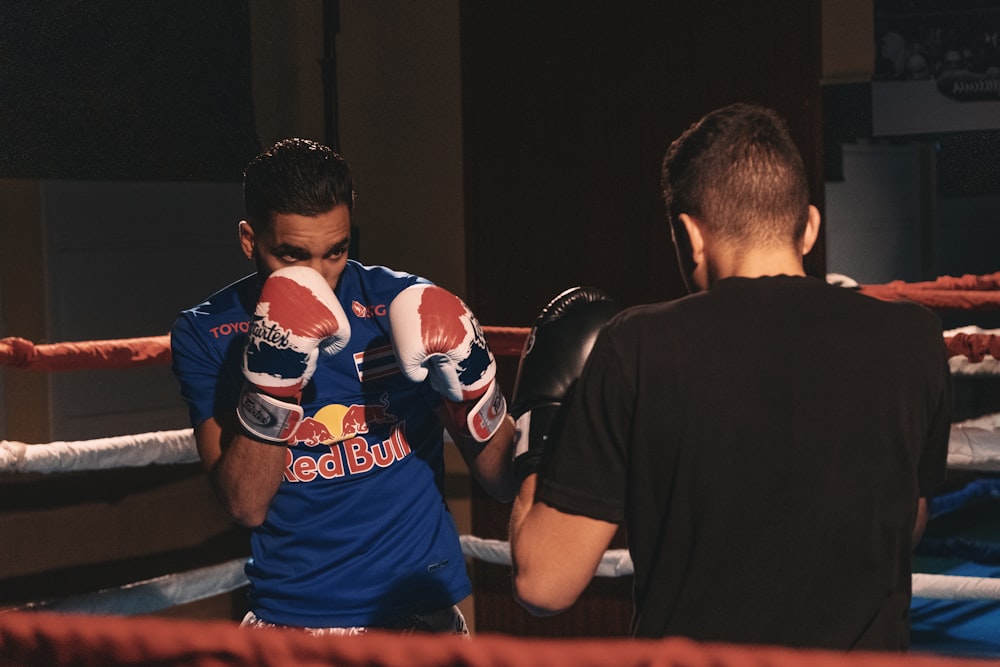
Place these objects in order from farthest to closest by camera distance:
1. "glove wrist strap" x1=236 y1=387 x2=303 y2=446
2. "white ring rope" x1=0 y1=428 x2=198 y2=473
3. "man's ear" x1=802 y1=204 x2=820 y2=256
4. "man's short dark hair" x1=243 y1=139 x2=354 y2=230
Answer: "white ring rope" x1=0 y1=428 x2=198 y2=473, "man's short dark hair" x1=243 y1=139 x2=354 y2=230, "glove wrist strap" x1=236 y1=387 x2=303 y2=446, "man's ear" x1=802 y1=204 x2=820 y2=256

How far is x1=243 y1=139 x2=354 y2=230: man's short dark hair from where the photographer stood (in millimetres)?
1672

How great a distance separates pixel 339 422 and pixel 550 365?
0.48 m

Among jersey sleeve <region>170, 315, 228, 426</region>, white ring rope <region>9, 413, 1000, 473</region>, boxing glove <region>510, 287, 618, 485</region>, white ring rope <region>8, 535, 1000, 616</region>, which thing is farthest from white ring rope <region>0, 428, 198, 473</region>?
boxing glove <region>510, 287, 618, 485</region>

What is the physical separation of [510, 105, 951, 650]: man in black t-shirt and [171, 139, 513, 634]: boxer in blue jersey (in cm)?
54

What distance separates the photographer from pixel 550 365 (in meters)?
1.31

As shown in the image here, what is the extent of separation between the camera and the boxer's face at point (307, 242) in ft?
5.51

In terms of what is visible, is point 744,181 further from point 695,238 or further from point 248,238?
point 248,238

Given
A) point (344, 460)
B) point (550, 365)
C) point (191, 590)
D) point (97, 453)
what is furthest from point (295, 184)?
point (191, 590)

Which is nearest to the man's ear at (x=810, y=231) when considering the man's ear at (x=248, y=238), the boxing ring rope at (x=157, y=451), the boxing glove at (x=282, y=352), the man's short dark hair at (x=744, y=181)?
the man's short dark hair at (x=744, y=181)

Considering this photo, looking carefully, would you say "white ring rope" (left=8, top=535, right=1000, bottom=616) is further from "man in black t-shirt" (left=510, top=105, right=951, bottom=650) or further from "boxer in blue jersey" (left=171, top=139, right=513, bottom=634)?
"man in black t-shirt" (left=510, top=105, right=951, bottom=650)

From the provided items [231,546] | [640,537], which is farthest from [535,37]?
[640,537]

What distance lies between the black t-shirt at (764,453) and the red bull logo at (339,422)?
65 cm

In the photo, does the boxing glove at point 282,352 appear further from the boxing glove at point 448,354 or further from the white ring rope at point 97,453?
the white ring rope at point 97,453

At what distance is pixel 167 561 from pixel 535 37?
2021 millimetres
